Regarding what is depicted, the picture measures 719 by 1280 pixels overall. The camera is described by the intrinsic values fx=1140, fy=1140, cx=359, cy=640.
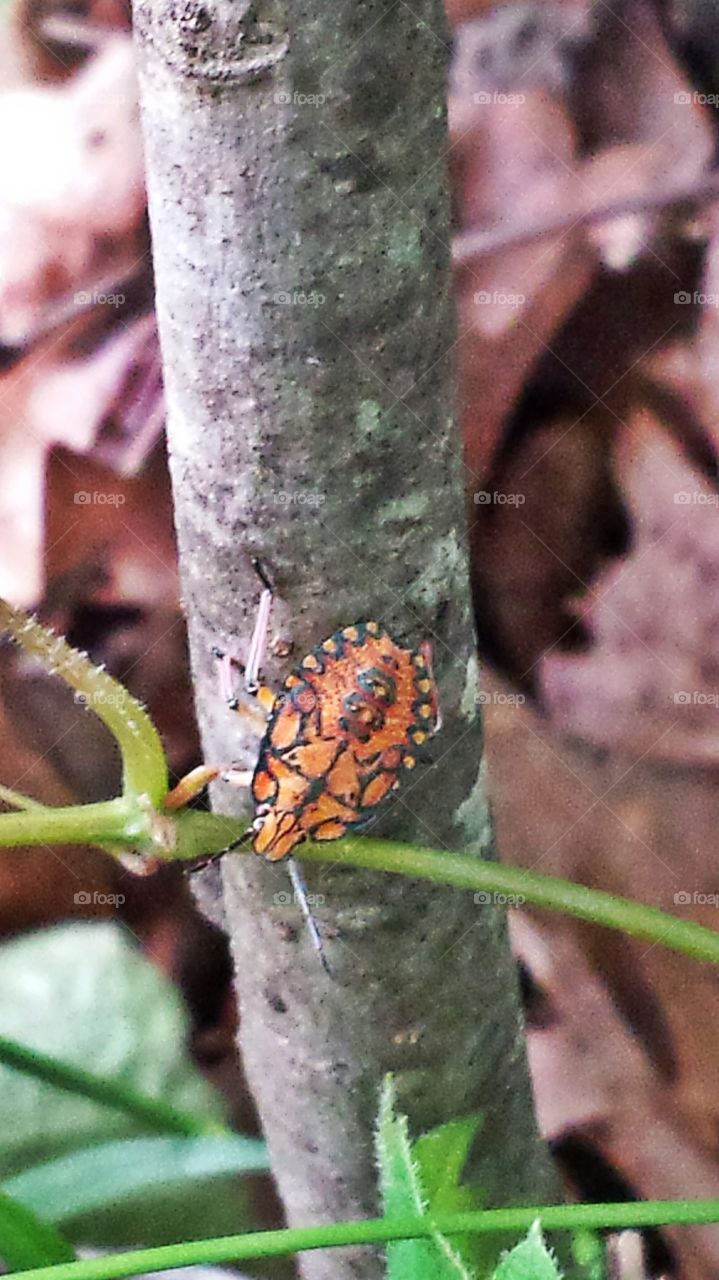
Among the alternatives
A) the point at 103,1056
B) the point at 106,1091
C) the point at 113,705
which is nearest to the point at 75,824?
the point at 113,705

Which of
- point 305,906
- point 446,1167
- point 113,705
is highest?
point 113,705

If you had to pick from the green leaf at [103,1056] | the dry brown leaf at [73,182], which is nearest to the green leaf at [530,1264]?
the green leaf at [103,1056]

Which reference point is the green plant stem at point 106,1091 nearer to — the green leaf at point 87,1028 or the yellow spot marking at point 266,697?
the green leaf at point 87,1028

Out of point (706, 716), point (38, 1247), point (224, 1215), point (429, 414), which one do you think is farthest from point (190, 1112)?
point (429, 414)

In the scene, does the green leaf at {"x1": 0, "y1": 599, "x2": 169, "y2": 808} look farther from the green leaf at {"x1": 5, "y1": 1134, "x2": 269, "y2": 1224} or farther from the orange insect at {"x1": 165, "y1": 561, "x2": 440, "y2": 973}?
the green leaf at {"x1": 5, "y1": 1134, "x2": 269, "y2": 1224}

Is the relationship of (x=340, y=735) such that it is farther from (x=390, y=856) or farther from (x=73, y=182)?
(x=73, y=182)

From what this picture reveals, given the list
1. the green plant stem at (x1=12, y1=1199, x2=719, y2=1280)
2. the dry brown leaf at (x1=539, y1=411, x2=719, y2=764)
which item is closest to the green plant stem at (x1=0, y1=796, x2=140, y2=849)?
the green plant stem at (x1=12, y1=1199, x2=719, y2=1280)

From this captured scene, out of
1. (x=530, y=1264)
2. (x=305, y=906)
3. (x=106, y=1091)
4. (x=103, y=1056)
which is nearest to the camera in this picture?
(x=530, y=1264)
